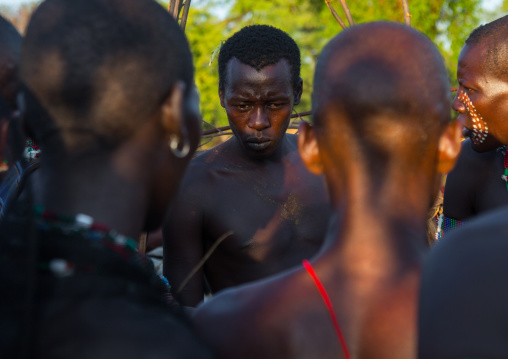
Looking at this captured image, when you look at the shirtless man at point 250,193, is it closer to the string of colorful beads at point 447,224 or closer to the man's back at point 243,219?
the man's back at point 243,219

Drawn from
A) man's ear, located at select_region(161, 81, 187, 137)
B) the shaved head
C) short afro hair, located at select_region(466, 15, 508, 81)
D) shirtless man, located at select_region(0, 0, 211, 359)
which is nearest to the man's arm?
the shaved head

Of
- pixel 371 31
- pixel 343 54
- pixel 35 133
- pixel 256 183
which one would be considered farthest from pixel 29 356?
pixel 256 183

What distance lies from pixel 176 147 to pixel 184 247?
4.90 feet

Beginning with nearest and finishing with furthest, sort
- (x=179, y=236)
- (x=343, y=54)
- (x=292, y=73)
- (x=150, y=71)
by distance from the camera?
(x=150, y=71)
(x=343, y=54)
(x=179, y=236)
(x=292, y=73)

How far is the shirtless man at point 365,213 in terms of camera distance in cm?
148

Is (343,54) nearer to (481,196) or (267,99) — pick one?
(267,99)

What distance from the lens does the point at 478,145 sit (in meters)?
3.29

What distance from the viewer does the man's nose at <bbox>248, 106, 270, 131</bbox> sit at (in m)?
3.16

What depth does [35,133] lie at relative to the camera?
5.21 feet

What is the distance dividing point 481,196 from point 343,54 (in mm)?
2173

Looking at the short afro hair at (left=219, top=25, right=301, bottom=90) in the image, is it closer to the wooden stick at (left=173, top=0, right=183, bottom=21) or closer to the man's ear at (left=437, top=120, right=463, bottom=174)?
the wooden stick at (left=173, top=0, right=183, bottom=21)

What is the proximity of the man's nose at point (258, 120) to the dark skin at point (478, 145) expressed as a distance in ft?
3.31

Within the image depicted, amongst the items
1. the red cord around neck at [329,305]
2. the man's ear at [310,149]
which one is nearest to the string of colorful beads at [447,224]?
the man's ear at [310,149]

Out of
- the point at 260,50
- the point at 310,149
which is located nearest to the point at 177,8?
the point at 260,50
